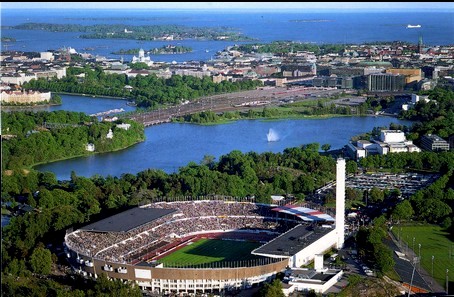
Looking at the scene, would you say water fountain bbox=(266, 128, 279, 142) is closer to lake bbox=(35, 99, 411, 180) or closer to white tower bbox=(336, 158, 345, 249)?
lake bbox=(35, 99, 411, 180)

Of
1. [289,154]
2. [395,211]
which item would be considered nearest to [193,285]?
[395,211]

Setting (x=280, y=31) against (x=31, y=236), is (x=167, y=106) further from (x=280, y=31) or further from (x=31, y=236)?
(x=280, y=31)

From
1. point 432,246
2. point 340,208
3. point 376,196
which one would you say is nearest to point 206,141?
point 376,196

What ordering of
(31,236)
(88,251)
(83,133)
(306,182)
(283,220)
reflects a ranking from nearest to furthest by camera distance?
(88,251) → (31,236) → (283,220) → (306,182) → (83,133)

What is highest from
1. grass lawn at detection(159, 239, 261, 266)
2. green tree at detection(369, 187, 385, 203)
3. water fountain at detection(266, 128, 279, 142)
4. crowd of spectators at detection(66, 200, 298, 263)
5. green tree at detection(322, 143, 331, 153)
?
crowd of spectators at detection(66, 200, 298, 263)

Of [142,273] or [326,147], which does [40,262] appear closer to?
[142,273]

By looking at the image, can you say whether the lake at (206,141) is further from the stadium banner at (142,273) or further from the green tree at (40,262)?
the stadium banner at (142,273)

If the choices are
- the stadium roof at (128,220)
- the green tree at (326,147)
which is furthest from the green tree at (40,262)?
the green tree at (326,147)

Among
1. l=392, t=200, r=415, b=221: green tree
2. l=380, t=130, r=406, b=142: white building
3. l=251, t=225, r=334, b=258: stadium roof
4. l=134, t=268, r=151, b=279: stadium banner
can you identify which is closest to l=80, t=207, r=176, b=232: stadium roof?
l=134, t=268, r=151, b=279: stadium banner
